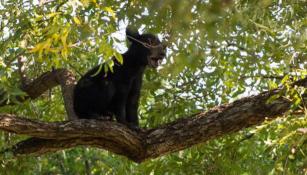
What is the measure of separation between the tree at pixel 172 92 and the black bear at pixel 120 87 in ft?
0.58

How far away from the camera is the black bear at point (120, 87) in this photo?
22.7 ft

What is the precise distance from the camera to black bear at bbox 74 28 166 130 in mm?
6926

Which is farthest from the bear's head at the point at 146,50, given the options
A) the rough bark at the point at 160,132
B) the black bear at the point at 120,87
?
the rough bark at the point at 160,132

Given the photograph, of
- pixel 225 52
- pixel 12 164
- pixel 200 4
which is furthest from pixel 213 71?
pixel 200 4

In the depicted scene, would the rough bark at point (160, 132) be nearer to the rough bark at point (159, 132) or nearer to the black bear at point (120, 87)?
the rough bark at point (159, 132)

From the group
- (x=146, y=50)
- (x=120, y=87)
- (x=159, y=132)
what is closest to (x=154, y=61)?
(x=146, y=50)

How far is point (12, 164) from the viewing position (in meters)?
6.14

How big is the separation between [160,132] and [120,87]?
1603 millimetres

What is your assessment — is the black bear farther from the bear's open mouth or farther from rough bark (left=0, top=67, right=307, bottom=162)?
rough bark (left=0, top=67, right=307, bottom=162)

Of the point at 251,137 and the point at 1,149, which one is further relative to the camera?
the point at 251,137

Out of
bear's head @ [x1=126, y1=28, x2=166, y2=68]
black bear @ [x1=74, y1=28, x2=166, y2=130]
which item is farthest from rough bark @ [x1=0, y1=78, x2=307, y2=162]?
bear's head @ [x1=126, y1=28, x2=166, y2=68]

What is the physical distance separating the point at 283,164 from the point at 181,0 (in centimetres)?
231

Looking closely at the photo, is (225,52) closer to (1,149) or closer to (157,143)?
(157,143)

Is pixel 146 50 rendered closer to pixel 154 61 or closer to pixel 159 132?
pixel 154 61
